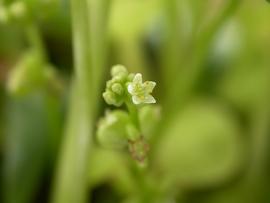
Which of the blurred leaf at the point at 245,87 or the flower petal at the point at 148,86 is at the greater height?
the blurred leaf at the point at 245,87

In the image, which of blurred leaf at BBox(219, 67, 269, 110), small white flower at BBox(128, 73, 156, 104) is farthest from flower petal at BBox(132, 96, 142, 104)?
blurred leaf at BBox(219, 67, 269, 110)

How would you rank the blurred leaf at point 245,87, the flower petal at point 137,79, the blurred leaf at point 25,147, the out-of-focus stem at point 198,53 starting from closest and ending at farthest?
the flower petal at point 137,79, the out-of-focus stem at point 198,53, the blurred leaf at point 25,147, the blurred leaf at point 245,87

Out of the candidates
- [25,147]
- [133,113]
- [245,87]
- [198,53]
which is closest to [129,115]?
[133,113]

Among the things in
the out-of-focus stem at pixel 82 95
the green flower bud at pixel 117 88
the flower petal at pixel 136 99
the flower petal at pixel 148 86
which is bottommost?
the flower petal at pixel 136 99

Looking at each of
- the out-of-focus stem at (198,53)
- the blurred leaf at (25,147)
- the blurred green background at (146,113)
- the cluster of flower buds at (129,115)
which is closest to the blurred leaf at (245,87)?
the blurred green background at (146,113)

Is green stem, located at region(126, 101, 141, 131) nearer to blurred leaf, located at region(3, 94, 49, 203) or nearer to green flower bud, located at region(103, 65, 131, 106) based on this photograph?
green flower bud, located at region(103, 65, 131, 106)

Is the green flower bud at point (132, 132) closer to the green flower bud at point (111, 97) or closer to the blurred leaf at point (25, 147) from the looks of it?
the green flower bud at point (111, 97)

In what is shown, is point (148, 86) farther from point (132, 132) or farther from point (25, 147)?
point (25, 147)
